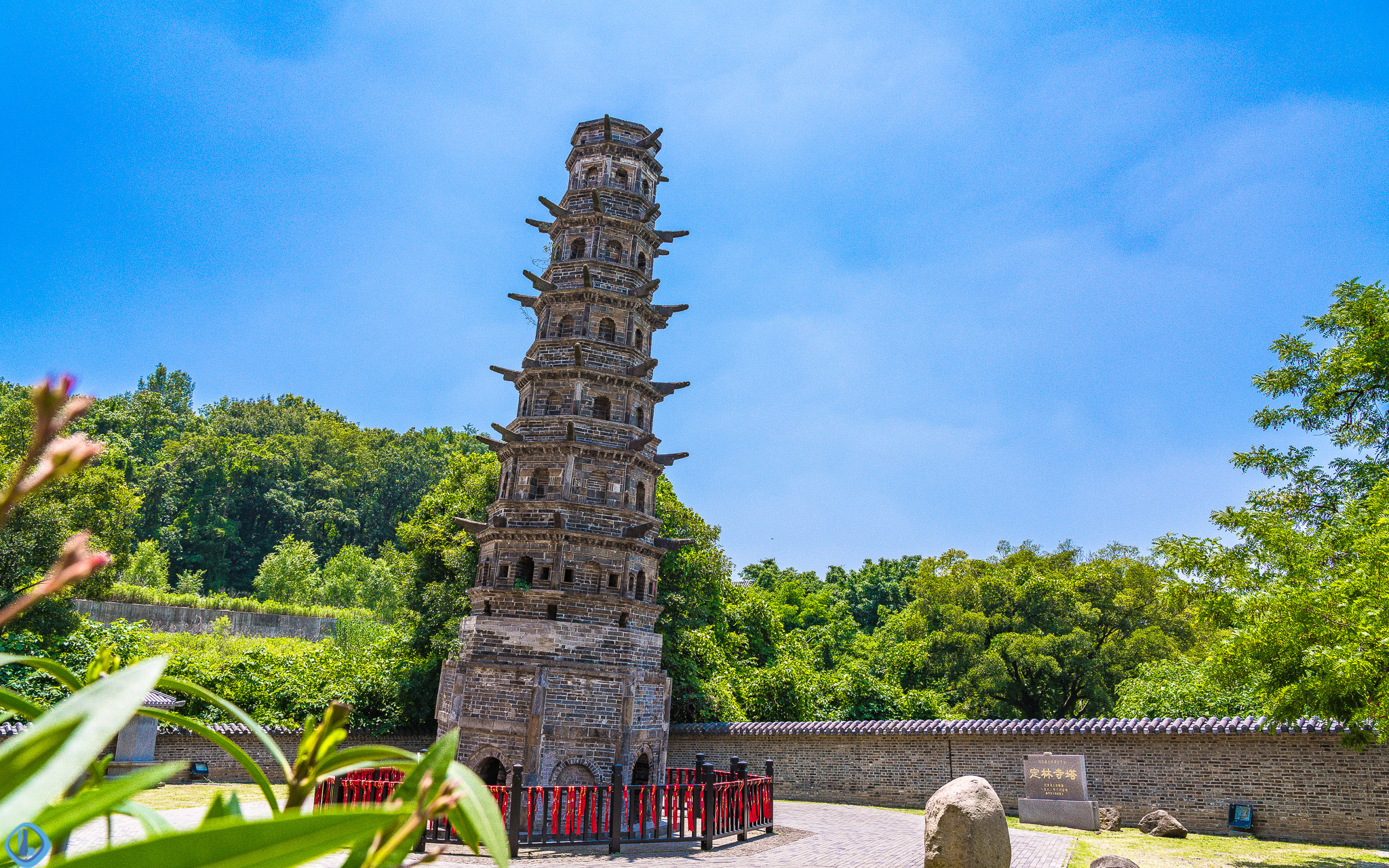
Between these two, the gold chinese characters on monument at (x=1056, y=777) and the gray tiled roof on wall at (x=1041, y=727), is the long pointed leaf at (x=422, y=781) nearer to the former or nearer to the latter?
the gray tiled roof on wall at (x=1041, y=727)

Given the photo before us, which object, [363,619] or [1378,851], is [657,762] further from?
[363,619]

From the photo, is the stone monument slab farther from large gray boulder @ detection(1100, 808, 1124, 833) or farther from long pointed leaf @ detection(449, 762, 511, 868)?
long pointed leaf @ detection(449, 762, 511, 868)

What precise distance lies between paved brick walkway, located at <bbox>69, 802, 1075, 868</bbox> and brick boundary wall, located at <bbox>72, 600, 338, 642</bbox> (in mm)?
26325

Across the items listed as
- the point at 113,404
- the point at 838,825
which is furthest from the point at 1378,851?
the point at 113,404

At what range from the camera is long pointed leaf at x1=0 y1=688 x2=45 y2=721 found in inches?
49.3

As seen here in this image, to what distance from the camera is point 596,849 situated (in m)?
13.1

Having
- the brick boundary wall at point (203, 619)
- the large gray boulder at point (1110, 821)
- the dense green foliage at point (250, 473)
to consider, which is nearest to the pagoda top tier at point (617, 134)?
the large gray boulder at point (1110, 821)

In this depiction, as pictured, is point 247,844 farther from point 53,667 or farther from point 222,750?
Answer: point 222,750

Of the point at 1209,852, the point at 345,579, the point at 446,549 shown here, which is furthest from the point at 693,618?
the point at 345,579

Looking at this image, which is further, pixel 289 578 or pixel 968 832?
pixel 289 578

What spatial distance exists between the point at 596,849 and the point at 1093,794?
470 inches

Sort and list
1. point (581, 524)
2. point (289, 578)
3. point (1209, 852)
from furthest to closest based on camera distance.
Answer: point (289, 578), point (581, 524), point (1209, 852)

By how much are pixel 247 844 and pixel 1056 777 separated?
64.8ft

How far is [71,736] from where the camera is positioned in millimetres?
835
